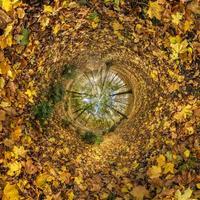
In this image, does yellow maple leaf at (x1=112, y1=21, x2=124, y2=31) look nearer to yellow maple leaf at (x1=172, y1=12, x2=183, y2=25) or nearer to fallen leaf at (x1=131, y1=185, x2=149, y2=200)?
yellow maple leaf at (x1=172, y1=12, x2=183, y2=25)

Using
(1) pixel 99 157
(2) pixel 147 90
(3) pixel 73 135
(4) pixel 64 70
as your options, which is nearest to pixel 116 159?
(1) pixel 99 157

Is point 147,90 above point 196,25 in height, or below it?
below

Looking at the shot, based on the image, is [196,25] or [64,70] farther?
[64,70]

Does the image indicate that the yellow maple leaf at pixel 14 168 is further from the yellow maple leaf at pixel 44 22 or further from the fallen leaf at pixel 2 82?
the yellow maple leaf at pixel 44 22

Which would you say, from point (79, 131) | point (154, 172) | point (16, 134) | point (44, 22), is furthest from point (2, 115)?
point (154, 172)

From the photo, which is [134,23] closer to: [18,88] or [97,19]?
[97,19]

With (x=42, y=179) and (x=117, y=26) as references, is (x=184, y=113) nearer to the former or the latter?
(x=117, y=26)
